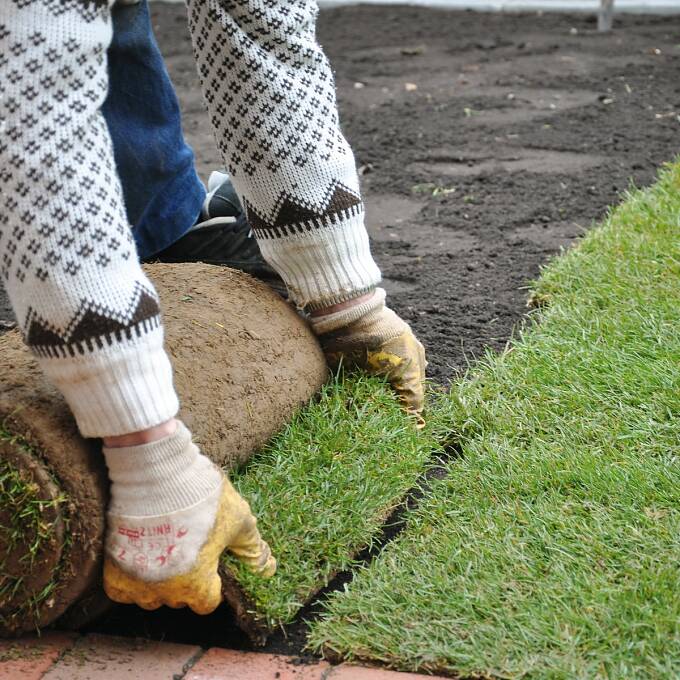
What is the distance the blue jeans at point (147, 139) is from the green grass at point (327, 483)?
66 cm

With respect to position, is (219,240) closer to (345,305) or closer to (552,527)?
(345,305)

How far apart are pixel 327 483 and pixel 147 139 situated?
1054 mm

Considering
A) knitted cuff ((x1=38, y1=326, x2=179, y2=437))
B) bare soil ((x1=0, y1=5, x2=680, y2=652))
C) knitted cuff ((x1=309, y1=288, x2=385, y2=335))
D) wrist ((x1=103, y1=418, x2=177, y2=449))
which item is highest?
knitted cuff ((x1=38, y1=326, x2=179, y2=437))

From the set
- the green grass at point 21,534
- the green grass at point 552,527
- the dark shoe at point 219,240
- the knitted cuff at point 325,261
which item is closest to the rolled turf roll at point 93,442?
the green grass at point 21,534

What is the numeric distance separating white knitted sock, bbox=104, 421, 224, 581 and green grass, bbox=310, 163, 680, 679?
289mm

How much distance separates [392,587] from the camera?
1940mm

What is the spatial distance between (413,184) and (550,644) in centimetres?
275

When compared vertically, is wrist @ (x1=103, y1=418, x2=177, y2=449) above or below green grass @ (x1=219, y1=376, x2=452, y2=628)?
above

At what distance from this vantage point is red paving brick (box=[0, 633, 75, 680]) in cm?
183

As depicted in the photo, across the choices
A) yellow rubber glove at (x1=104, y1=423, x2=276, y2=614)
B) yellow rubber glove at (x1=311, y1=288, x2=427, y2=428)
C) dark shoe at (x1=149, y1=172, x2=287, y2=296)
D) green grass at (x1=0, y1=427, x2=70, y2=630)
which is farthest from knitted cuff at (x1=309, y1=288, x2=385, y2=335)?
green grass at (x1=0, y1=427, x2=70, y2=630)

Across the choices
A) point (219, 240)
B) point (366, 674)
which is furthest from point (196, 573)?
point (219, 240)

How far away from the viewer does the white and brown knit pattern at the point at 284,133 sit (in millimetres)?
2186

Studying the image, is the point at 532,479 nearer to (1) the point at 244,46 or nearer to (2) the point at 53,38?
(1) the point at 244,46

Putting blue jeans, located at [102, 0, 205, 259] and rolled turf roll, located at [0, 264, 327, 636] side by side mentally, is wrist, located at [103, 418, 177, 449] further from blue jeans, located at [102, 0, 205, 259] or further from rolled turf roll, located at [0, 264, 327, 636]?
blue jeans, located at [102, 0, 205, 259]
